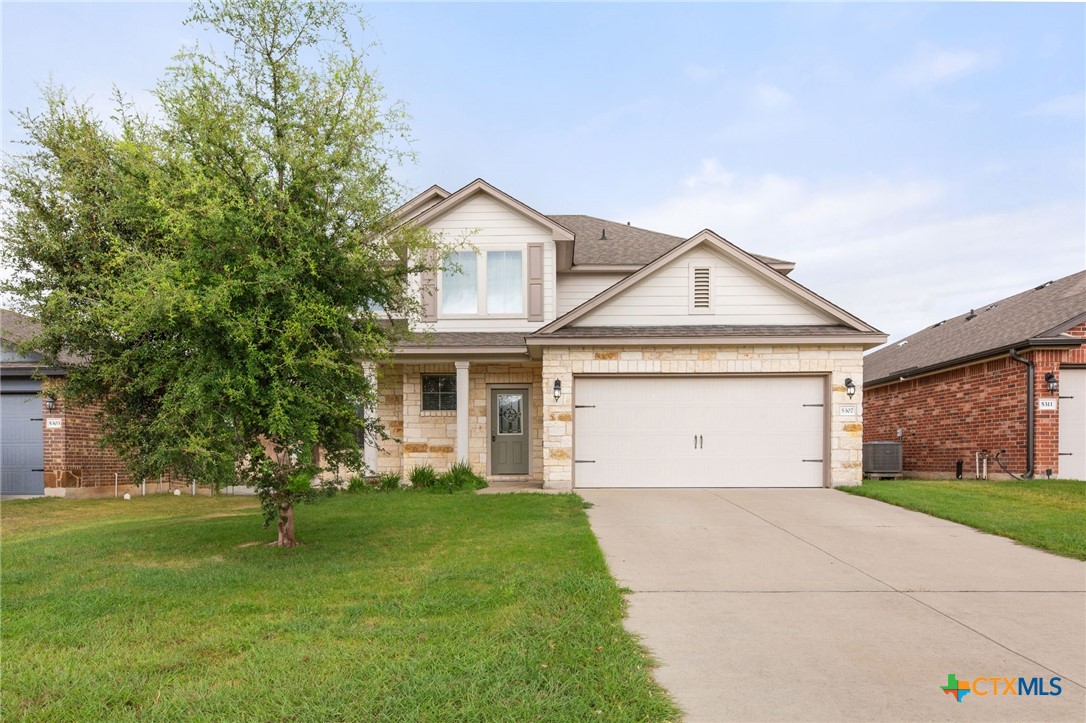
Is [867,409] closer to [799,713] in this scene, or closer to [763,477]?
[763,477]

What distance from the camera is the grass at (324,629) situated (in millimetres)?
3186

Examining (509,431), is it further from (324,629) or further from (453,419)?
(324,629)

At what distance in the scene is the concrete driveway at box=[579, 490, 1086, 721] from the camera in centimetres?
331

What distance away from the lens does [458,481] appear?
1247cm

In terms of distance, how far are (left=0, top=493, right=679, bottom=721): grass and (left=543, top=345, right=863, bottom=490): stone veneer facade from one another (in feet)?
13.5

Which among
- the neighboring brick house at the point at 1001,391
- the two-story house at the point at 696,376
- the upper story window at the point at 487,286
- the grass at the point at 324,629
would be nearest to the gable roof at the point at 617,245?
the upper story window at the point at 487,286

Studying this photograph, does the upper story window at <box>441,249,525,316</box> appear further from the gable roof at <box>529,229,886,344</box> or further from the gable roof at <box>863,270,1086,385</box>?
the gable roof at <box>863,270,1086,385</box>

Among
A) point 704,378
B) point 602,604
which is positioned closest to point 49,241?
point 602,604

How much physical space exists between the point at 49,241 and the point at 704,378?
35.7 ft

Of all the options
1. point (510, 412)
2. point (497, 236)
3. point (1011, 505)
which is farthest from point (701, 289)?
point (1011, 505)

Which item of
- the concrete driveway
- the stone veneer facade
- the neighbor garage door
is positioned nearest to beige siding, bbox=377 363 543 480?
the stone veneer facade

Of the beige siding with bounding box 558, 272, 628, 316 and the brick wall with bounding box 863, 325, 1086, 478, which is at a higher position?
the beige siding with bounding box 558, 272, 628, 316

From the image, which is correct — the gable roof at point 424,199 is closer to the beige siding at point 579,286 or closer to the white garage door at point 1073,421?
the beige siding at point 579,286

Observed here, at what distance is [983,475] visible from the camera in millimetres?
13828
